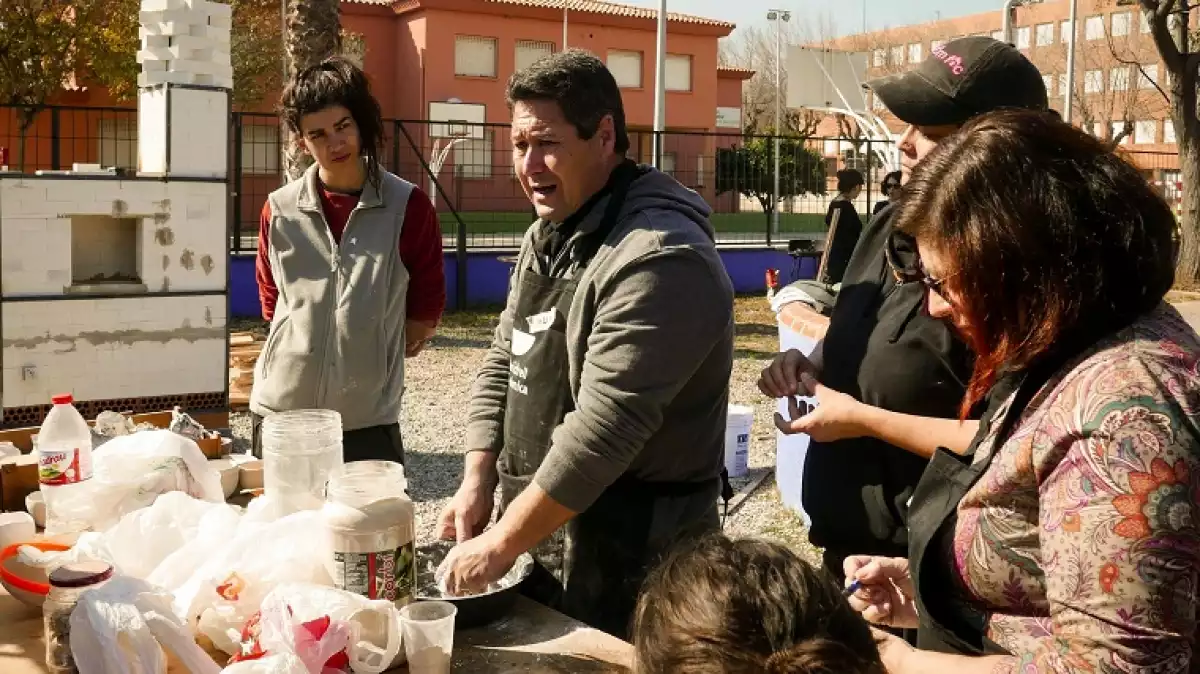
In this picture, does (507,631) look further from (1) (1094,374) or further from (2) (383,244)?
(2) (383,244)

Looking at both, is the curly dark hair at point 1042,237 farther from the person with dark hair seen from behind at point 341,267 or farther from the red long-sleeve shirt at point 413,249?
the red long-sleeve shirt at point 413,249

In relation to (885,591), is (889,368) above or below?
above

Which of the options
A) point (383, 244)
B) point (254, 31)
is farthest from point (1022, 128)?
point (254, 31)

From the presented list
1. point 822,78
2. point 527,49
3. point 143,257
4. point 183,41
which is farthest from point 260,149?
point 822,78

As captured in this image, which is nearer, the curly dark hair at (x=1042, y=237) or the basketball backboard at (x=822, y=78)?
the curly dark hair at (x=1042, y=237)

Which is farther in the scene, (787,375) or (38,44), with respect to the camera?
(38,44)

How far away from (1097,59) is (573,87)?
44641 millimetres

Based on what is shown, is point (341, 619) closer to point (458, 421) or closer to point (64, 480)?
point (64, 480)

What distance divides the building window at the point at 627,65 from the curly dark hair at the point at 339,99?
34383 millimetres

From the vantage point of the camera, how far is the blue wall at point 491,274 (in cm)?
1284

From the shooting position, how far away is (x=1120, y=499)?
1.31 metres

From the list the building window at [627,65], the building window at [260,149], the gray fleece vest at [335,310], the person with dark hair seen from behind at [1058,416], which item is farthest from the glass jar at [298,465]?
the building window at [627,65]

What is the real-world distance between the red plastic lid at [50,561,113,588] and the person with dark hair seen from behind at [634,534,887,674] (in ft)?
3.53

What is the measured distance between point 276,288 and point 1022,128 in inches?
111
